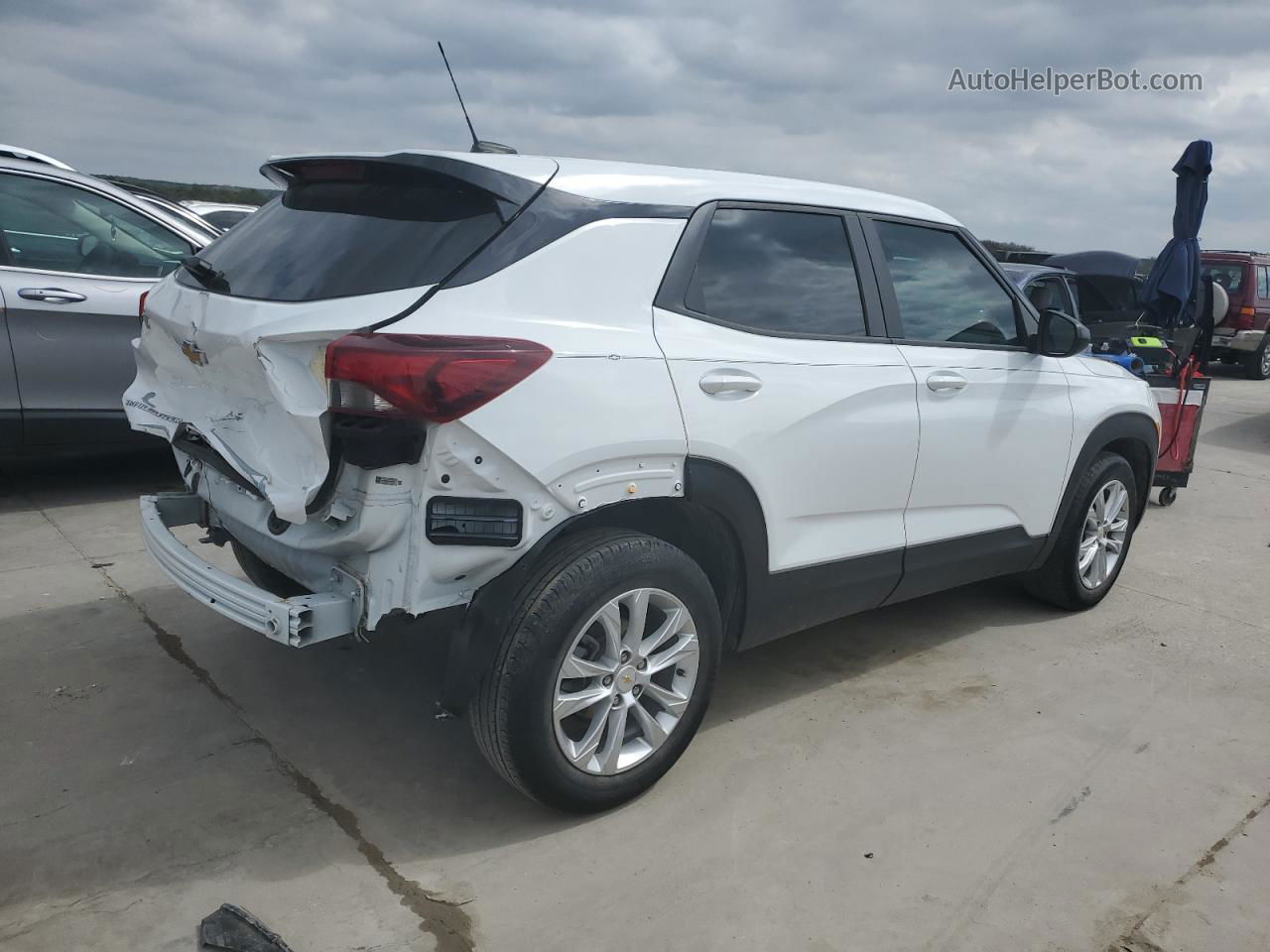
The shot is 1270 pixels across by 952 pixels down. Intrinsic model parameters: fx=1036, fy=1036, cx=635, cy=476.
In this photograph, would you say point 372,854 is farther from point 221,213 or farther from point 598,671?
point 221,213

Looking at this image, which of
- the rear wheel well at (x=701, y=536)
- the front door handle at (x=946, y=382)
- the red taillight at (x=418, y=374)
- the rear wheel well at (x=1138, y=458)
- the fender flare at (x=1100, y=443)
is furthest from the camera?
the rear wheel well at (x=1138, y=458)

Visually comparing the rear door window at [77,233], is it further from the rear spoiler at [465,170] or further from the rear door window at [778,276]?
the rear door window at [778,276]

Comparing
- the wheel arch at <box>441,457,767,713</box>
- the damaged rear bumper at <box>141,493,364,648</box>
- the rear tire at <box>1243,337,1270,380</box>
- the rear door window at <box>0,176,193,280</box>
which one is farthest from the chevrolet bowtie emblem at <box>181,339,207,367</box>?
the rear tire at <box>1243,337,1270,380</box>

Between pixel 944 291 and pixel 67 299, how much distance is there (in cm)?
445

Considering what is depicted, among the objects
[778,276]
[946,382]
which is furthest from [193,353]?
[946,382]

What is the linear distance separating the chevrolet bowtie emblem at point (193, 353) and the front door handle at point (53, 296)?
9.51 feet

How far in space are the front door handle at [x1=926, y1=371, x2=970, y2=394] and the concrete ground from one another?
1.15 metres

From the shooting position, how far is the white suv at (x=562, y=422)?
2.55m

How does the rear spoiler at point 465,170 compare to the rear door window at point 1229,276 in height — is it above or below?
below

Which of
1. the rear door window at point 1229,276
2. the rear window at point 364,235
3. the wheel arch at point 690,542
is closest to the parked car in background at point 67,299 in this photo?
the rear window at point 364,235

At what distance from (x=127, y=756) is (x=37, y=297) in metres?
3.24

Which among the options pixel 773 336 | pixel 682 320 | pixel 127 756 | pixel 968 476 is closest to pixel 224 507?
pixel 127 756

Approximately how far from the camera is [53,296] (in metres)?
5.44

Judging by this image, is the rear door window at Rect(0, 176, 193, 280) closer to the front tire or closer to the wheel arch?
the wheel arch
